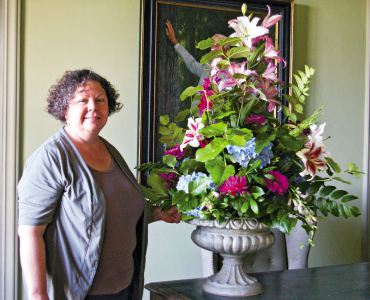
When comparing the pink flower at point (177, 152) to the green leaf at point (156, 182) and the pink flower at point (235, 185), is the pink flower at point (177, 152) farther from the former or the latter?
the pink flower at point (235, 185)

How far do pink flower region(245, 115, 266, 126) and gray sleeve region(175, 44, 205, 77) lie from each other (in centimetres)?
130

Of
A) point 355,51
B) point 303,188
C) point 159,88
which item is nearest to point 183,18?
point 159,88

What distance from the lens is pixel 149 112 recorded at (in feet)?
9.68

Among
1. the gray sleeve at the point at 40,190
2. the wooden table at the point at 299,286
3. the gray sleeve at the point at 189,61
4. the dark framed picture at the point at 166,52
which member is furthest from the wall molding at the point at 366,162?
the gray sleeve at the point at 40,190

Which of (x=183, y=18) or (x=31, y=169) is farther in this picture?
(x=183, y=18)

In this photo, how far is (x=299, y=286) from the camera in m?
2.01

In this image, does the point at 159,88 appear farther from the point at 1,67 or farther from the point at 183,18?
the point at 1,67

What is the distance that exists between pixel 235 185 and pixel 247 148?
115mm

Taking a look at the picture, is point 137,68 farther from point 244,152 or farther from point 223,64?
point 244,152

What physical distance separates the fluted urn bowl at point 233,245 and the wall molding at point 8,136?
119 centimetres

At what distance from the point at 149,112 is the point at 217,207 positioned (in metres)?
1.30

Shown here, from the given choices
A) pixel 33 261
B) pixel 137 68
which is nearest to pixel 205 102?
pixel 33 261

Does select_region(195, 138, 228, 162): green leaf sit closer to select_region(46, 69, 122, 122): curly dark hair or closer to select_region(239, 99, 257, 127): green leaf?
select_region(239, 99, 257, 127): green leaf

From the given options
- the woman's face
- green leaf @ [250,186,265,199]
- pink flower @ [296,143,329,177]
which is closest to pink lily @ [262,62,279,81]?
pink flower @ [296,143,329,177]
